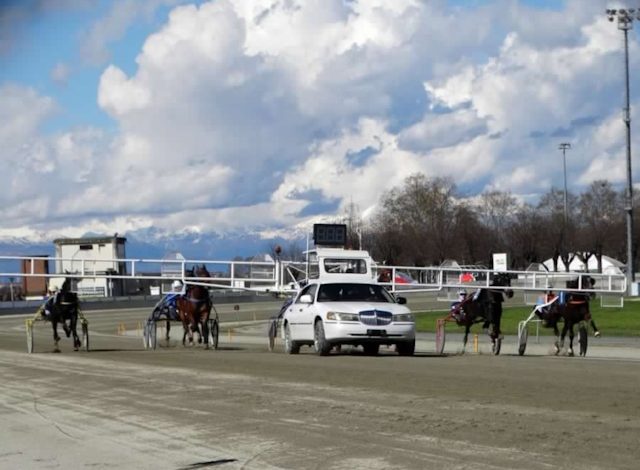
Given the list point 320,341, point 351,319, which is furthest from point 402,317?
point 320,341

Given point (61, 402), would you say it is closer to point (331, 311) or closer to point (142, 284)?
point (331, 311)

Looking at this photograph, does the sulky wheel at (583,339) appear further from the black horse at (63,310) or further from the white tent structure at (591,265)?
the white tent structure at (591,265)

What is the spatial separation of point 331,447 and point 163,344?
2442 cm

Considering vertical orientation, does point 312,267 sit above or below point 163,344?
above

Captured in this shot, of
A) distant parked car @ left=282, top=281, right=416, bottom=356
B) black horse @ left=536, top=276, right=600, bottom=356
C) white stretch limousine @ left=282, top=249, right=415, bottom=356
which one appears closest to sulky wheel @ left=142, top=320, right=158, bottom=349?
white stretch limousine @ left=282, top=249, right=415, bottom=356

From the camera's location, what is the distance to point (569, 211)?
400 ft

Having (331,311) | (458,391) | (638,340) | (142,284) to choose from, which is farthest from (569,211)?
(458,391)

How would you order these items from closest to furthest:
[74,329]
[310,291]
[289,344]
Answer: [310,291]
[289,344]
[74,329]

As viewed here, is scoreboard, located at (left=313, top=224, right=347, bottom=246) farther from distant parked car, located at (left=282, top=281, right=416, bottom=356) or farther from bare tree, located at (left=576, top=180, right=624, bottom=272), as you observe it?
bare tree, located at (left=576, top=180, right=624, bottom=272)

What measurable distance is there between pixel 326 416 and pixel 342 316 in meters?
10.7

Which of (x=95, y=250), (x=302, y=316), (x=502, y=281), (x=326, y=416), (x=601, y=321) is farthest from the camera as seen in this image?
(x=95, y=250)

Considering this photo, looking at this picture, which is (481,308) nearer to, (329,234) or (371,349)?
(371,349)

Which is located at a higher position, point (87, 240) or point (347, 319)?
point (87, 240)

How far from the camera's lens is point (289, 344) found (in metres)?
25.5
